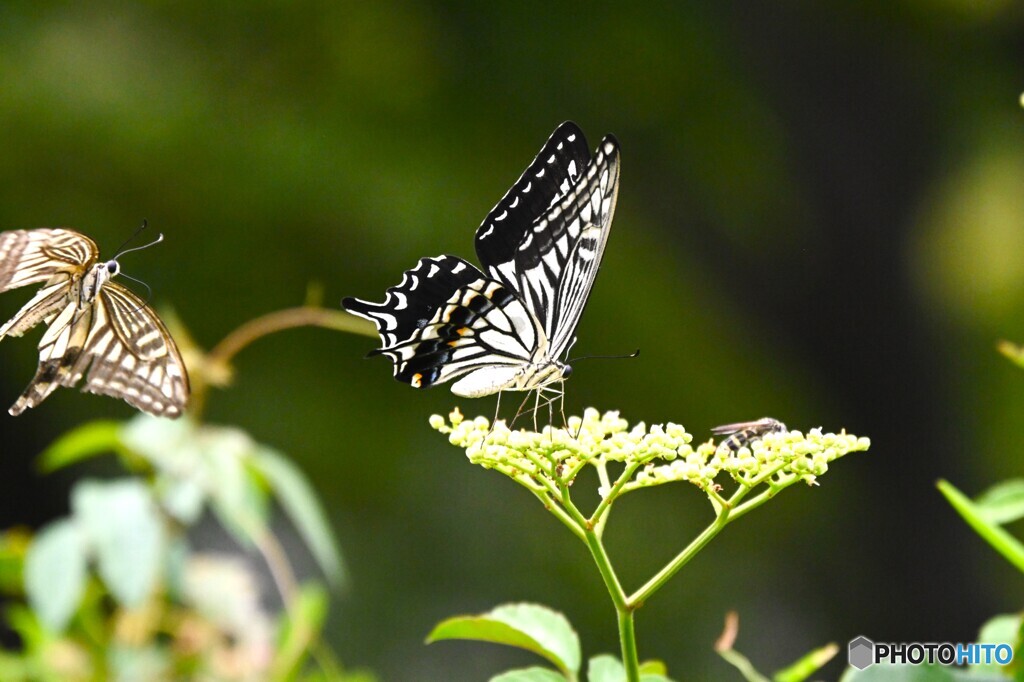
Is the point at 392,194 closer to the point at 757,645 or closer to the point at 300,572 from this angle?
the point at 300,572

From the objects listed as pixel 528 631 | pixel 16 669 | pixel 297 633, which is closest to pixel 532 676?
pixel 528 631

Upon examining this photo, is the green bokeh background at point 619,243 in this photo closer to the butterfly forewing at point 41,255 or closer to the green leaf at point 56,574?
the green leaf at point 56,574

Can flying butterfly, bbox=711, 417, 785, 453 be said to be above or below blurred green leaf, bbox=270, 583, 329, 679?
above

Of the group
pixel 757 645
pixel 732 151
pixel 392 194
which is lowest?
pixel 757 645

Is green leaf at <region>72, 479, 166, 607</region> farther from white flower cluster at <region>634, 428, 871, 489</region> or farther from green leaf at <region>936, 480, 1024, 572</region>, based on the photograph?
green leaf at <region>936, 480, 1024, 572</region>

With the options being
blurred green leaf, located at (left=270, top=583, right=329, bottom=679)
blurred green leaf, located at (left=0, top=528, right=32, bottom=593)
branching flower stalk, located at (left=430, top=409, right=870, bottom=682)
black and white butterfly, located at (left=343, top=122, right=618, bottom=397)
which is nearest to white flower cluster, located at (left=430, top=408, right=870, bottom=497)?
branching flower stalk, located at (left=430, top=409, right=870, bottom=682)

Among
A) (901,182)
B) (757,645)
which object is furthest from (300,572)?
(901,182)
